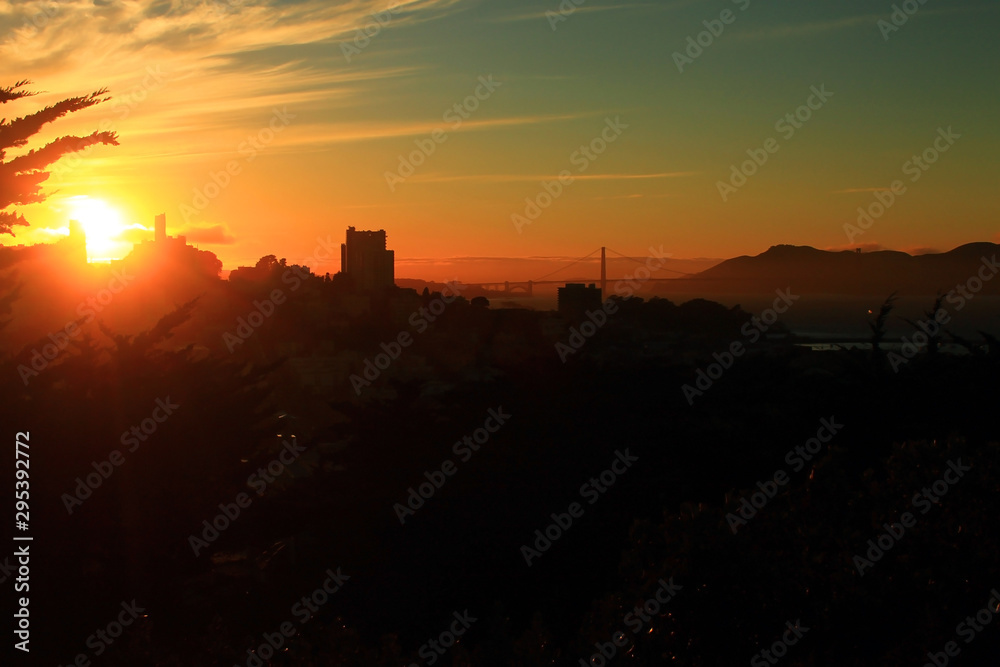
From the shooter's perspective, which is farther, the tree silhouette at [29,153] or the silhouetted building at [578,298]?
the silhouetted building at [578,298]

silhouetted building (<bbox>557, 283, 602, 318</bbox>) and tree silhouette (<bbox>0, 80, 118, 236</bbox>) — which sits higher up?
tree silhouette (<bbox>0, 80, 118, 236</bbox>)

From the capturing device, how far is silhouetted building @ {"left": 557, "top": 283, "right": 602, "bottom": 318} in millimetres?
110188

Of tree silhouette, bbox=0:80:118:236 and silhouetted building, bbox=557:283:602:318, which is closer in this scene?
tree silhouette, bbox=0:80:118:236

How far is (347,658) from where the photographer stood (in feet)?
20.5

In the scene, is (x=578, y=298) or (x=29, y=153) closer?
(x=29, y=153)

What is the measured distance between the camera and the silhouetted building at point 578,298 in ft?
362

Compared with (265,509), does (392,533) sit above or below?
below

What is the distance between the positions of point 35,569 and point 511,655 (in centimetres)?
400

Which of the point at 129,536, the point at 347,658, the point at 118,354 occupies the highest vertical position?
the point at 118,354

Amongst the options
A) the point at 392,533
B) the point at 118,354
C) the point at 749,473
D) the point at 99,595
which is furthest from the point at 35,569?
the point at 749,473

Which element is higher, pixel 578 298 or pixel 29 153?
pixel 29 153

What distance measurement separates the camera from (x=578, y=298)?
112m

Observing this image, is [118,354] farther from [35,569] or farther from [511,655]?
[511,655]

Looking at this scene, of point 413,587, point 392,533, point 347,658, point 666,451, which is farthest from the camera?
point 666,451
